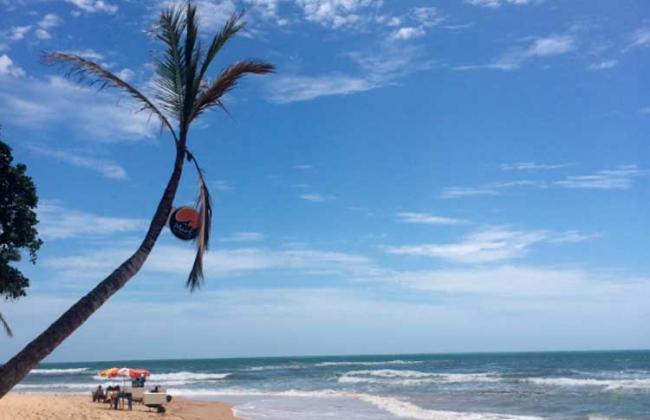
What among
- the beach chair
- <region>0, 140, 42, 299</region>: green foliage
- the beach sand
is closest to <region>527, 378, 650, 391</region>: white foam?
the beach sand

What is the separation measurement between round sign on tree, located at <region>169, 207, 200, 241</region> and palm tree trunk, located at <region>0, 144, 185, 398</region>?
14cm

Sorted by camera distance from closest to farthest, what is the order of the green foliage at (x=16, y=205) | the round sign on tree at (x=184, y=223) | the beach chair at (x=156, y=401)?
the round sign on tree at (x=184, y=223) → the green foliage at (x=16, y=205) → the beach chair at (x=156, y=401)

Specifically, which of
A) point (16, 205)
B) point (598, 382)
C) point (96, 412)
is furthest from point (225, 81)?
point (598, 382)

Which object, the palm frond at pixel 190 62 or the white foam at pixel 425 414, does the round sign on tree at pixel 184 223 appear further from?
the white foam at pixel 425 414

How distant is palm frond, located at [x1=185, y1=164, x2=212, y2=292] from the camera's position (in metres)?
5.67

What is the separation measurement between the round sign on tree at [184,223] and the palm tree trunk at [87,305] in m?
0.14

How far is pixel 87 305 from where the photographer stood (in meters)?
4.73

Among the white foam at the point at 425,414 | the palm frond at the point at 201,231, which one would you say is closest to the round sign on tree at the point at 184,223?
the palm frond at the point at 201,231

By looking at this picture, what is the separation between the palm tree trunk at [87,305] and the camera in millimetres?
4383

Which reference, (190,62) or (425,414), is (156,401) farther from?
(190,62)

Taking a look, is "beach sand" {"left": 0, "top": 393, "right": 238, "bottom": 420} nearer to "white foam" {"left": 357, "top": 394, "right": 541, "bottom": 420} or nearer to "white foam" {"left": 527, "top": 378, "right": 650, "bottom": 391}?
"white foam" {"left": 357, "top": 394, "right": 541, "bottom": 420}

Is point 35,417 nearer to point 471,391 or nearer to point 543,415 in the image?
point 543,415

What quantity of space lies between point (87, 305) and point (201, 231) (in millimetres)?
1233

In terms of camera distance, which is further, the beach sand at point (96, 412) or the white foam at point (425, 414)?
the white foam at point (425, 414)
